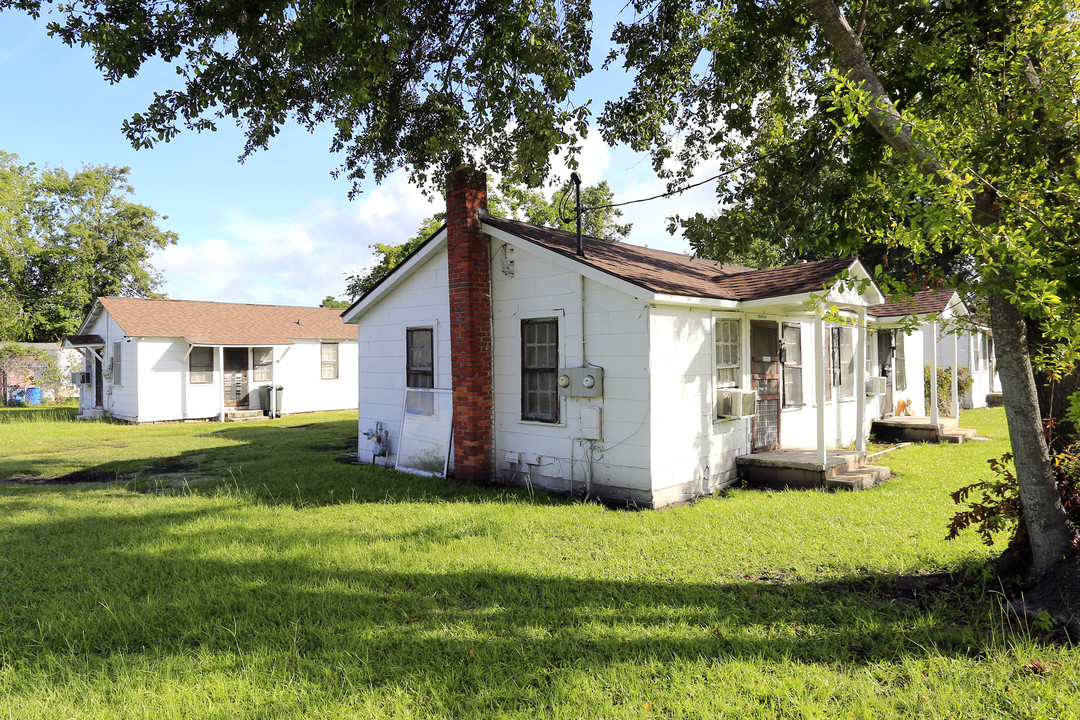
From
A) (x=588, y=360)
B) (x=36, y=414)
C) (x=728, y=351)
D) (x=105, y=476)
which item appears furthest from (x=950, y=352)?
(x=36, y=414)

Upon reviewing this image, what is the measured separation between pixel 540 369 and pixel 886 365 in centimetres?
1066

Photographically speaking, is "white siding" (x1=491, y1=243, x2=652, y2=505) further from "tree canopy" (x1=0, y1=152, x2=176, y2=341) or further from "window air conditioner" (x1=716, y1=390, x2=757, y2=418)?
"tree canopy" (x1=0, y1=152, x2=176, y2=341)

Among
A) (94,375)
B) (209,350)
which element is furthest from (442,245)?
(94,375)

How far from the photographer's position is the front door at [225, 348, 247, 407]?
856 inches

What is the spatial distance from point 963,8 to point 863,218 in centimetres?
193

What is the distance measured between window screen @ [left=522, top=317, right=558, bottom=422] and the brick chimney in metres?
0.67

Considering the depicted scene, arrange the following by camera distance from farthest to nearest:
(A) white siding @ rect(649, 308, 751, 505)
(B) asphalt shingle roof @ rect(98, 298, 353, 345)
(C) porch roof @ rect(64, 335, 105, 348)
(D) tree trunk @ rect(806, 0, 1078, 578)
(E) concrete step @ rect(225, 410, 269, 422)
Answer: (C) porch roof @ rect(64, 335, 105, 348) → (E) concrete step @ rect(225, 410, 269, 422) → (B) asphalt shingle roof @ rect(98, 298, 353, 345) → (A) white siding @ rect(649, 308, 751, 505) → (D) tree trunk @ rect(806, 0, 1078, 578)

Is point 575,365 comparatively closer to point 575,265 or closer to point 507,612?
point 575,265

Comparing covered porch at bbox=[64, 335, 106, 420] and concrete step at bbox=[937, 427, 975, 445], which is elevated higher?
covered porch at bbox=[64, 335, 106, 420]

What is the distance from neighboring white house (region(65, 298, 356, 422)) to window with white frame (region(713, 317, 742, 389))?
17.2 m

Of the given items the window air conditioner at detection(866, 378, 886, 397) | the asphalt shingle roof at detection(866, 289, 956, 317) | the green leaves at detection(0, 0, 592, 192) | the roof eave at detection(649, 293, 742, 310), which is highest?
the green leaves at detection(0, 0, 592, 192)

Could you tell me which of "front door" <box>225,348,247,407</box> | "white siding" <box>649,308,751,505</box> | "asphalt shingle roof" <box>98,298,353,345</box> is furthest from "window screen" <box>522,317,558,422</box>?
"front door" <box>225,348,247,407</box>

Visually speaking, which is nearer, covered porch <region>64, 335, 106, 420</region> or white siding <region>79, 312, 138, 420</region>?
white siding <region>79, 312, 138, 420</region>

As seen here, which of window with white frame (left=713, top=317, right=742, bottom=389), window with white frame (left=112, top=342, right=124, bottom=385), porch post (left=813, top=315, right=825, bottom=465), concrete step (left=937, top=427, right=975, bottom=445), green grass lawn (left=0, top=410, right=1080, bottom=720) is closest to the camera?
green grass lawn (left=0, top=410, right=1080, bottom=720)
